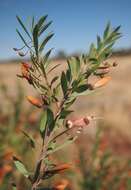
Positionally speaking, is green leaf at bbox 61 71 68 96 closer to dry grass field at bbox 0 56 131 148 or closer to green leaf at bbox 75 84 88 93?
green leaf at bbox 75 84 88 93

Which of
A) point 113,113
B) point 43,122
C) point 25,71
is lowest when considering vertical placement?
point 113,113

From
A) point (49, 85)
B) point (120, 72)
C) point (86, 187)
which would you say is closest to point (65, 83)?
point (49, 85)

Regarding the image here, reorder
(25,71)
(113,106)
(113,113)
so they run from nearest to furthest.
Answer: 1. (25,71)
2. (113,113)
3. (113,106)

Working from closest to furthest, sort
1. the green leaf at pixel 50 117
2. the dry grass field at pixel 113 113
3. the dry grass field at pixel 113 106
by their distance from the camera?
the green leaf at pixel 50 117 < the dry grass field at pixel 113 113 < the dry grass field at pixel 113 106

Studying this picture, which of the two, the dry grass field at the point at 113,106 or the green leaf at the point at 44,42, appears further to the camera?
the dry grass field at the point at 113,106

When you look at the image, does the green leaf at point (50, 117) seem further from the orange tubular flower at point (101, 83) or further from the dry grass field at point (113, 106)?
the dry grass field at point (113, 106)

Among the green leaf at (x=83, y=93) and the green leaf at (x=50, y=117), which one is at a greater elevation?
the green leaf at (x=83, y=93)

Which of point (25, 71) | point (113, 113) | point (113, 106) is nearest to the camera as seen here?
point (25, 71)

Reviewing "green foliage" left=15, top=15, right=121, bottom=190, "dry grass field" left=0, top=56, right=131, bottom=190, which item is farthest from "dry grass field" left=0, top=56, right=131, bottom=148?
"green foliage" left=15, top=15, right=121, bottom=190

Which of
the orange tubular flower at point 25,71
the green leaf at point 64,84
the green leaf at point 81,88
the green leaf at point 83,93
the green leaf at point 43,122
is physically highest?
the orange tubular flower at point 25,71

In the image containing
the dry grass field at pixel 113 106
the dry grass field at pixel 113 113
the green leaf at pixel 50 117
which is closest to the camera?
the green leaf at pixel 50 117

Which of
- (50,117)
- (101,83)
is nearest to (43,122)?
(50,117)

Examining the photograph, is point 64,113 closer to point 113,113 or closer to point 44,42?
point 44,42

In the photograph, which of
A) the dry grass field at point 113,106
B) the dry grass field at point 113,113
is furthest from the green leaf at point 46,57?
the dry grass field at point 113,106
